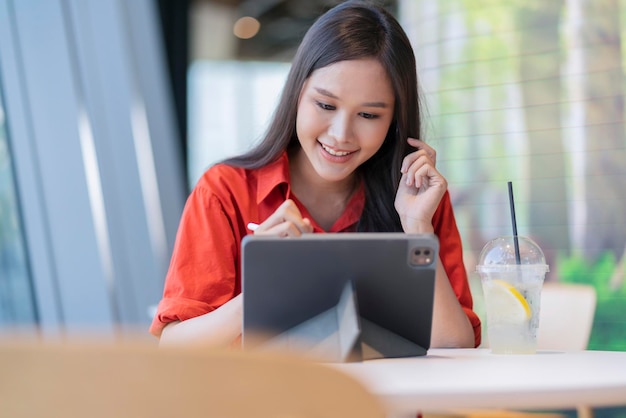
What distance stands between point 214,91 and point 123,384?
5435mm

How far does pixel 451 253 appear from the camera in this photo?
6.43 feet

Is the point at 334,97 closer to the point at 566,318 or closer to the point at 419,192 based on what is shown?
the point at 419,192

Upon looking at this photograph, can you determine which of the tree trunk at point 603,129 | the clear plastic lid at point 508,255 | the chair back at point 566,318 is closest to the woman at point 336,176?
the clear plastic lid at point 508,255

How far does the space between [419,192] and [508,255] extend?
0.36 meters

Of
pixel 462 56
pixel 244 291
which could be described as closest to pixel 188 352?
pixel 244 291

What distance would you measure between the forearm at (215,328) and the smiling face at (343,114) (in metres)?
0.44

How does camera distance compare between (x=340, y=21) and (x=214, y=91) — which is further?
(x=214, y=91)

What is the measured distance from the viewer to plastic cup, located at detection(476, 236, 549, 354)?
1.46m

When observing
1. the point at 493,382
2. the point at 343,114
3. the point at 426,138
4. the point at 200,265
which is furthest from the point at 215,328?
the point at 426,138

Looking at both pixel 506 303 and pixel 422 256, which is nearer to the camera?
pixel 422 256

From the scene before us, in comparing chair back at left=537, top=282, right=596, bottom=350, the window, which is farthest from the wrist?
the window

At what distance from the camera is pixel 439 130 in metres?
3.47

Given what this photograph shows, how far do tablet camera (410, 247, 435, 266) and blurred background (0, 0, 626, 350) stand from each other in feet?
4.85

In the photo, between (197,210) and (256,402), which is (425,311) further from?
(256,402)
